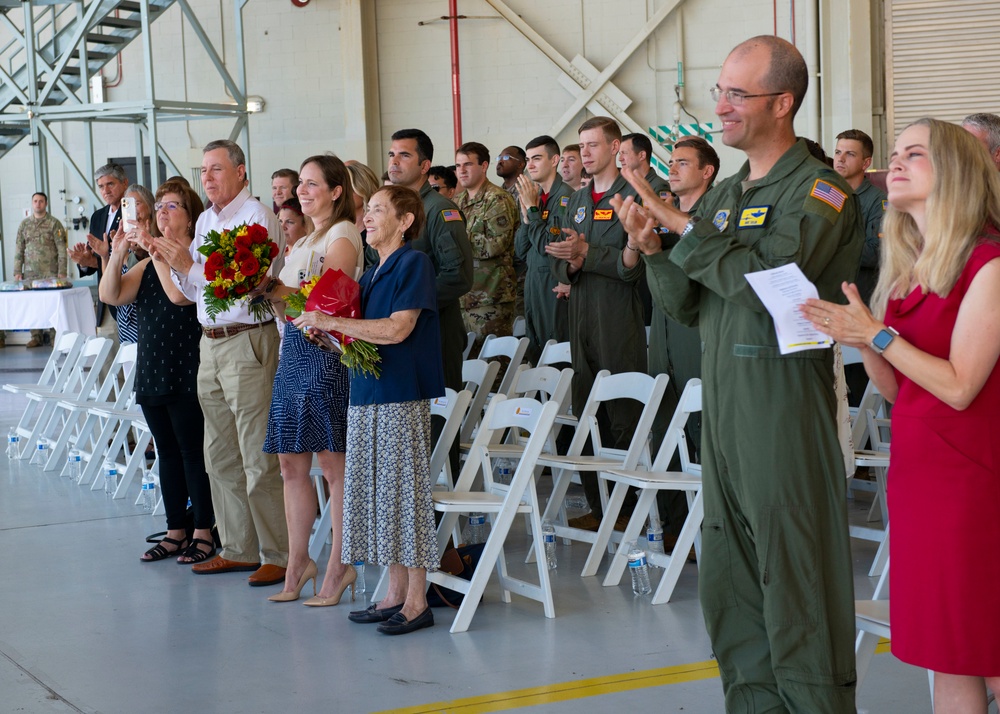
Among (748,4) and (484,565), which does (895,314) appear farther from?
(748,4)

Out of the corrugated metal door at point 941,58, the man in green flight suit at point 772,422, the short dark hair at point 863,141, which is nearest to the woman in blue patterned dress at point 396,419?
the man in green flight suit at point 772,422

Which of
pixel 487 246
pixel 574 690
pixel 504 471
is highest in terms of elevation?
pixel 487 246

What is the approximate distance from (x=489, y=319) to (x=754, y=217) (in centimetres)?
467

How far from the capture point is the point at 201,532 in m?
5.51

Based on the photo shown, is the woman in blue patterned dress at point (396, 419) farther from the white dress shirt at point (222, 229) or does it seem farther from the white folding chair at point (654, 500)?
the white folding chair at point (654, 500)

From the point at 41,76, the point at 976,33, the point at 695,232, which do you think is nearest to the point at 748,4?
the point at 976,33

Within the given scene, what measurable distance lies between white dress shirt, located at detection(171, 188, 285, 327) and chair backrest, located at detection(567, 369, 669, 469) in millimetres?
1565

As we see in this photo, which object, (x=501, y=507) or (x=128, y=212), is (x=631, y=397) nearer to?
(x=501, y=507)

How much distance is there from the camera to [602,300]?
5.72 meters

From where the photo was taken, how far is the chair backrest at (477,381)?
5.82m

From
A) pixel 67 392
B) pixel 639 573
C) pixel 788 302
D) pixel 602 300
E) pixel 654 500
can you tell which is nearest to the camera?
pixel 788 302

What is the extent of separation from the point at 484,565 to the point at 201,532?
1807 mm

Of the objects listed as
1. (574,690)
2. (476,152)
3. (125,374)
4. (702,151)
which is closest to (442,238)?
(702,151)

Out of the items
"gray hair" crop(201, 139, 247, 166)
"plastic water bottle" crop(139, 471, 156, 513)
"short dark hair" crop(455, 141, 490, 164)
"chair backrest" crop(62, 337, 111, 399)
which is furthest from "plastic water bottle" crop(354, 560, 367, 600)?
"chair backrest" crop(62, 337, 111, 399)
